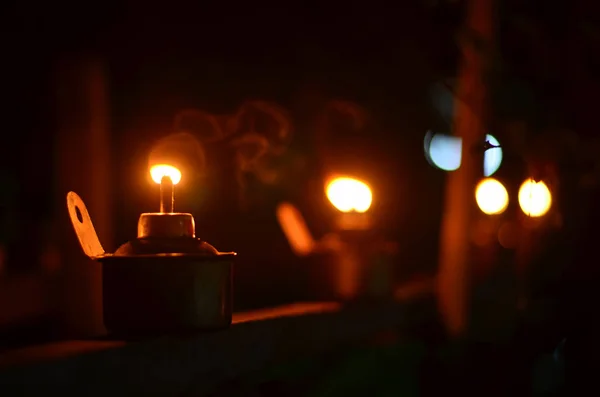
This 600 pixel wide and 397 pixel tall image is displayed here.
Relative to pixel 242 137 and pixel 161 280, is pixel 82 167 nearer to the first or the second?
pixel 242 137

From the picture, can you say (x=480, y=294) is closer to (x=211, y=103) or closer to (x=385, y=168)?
(x=211, y=103)

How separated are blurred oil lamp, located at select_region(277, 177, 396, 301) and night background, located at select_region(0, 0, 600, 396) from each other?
0.29ft

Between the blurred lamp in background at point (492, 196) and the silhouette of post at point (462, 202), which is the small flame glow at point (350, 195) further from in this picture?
the blurred lamp in background at point (492, 196)

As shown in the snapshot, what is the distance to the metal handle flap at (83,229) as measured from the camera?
3305 millimetres

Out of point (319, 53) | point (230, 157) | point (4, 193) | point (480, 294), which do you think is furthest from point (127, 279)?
point (4, 193)

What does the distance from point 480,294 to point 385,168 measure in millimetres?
7401

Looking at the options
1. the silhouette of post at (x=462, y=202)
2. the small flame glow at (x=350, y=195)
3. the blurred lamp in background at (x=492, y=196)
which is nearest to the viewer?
the small flame glow at (x=350, y=195)

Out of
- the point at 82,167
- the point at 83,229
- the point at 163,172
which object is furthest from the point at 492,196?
the point at 83,229

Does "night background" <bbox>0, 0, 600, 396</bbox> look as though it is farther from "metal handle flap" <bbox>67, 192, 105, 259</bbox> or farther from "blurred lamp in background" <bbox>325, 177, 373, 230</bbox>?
"metal handle flap" <bbox>67, 192, 105, 259</bbox>

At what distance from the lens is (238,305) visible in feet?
24.2

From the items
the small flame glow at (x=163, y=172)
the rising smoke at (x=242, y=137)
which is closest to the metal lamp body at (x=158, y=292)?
the small flame glow at (x=163, y=172)

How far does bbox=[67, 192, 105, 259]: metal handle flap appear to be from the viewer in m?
3.30

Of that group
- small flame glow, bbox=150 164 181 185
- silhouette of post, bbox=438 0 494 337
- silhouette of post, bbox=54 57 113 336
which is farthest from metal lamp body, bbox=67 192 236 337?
silhouette of post, bbox=438 0 494 337

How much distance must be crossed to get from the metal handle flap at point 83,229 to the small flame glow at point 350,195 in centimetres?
360
